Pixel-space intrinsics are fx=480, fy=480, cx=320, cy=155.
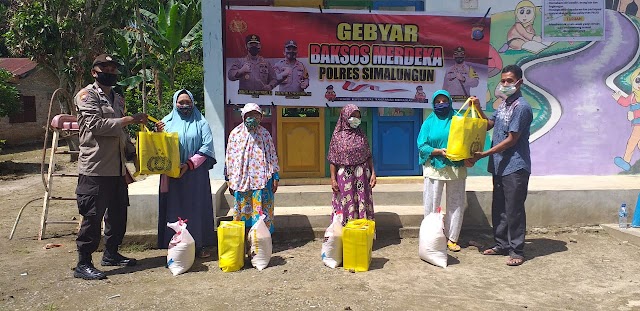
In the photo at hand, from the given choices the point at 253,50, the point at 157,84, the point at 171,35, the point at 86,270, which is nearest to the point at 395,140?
the point at 253,50

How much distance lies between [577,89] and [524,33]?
3.68 ft

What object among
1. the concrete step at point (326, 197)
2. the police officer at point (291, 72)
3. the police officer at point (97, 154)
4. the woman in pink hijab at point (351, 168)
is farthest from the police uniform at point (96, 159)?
the police officer at point (291, 72)

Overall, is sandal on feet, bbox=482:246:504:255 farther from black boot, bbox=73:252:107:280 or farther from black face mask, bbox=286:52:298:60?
black boot, bbox=73:252:107:280

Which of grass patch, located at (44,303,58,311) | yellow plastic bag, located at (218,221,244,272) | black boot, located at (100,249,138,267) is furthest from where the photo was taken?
black boot, located at (100,249,138,267)

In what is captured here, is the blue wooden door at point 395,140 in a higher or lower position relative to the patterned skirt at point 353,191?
higher

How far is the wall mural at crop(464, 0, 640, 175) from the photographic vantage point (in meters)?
6.76

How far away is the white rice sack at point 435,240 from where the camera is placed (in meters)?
4.57

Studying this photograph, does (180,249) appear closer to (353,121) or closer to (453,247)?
(353,121)

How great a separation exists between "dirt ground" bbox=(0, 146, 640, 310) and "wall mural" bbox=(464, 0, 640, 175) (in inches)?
68.0

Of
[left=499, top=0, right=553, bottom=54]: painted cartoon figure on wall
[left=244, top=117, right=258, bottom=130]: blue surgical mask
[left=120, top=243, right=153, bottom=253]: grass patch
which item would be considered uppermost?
[left=499, top=0, right=553, bottom=54]: painted cartoon figure on wall

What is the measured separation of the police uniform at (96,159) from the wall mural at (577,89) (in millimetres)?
4814

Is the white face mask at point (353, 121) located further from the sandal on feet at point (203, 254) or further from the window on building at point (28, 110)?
the window on building at point (28, 110)

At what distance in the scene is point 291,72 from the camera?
6.40 meters

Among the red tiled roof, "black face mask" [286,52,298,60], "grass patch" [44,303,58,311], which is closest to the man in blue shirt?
"black face mask" [286,52,298,60]
